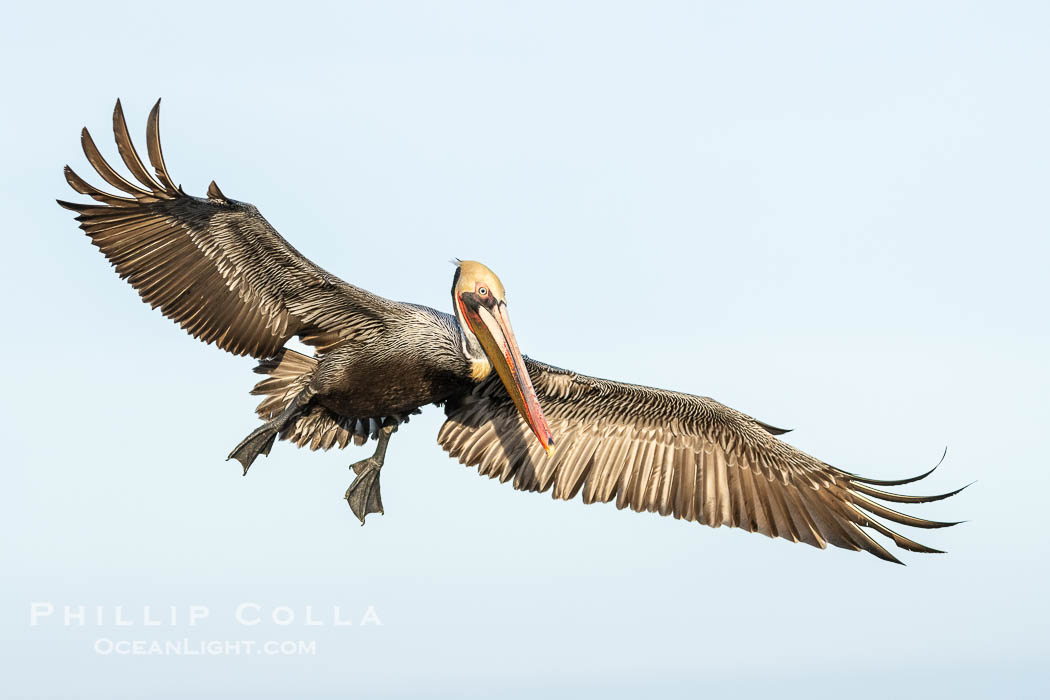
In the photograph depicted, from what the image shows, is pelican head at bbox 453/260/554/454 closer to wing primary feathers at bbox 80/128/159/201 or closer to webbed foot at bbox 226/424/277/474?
webbed foot at bbox 226/424/277/474

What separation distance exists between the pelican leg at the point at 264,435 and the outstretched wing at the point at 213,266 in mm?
508

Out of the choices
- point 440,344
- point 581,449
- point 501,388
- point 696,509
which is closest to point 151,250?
point 440,344

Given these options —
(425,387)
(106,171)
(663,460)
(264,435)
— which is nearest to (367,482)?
(264,435)

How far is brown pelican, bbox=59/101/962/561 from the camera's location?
11.0m

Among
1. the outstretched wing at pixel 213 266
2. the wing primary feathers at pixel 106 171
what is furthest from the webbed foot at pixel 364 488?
the wing primary feathers at pixel 106 171

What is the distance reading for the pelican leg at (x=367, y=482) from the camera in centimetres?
1209

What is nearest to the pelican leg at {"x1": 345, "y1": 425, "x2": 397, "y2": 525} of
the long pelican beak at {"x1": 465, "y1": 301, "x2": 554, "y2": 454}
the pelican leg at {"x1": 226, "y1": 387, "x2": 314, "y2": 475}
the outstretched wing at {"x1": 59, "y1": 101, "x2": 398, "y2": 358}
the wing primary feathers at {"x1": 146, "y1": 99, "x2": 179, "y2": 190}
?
the pelican leg at {"x1": 226, "y1": 387, "x2": 314, "y2": 475}

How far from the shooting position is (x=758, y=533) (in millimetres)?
11414

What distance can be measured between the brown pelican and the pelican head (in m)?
0.01

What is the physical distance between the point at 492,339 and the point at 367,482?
209 centimetres

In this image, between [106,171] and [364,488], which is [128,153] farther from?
[364,488]

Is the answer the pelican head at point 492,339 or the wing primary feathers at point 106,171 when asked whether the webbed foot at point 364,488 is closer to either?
the pelican head at point 492,339

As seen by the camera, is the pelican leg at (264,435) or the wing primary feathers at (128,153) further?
the pelican leg at (264,435)

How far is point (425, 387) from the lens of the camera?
11195 mm
